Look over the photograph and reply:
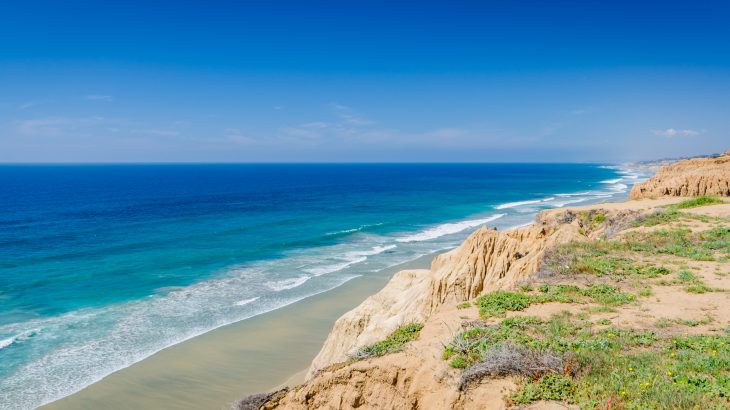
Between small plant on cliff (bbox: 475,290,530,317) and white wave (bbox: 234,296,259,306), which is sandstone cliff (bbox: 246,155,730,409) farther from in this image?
white wave (bbox: 234,296,259,306)

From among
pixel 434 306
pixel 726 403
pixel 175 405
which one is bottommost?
pixel 175 405

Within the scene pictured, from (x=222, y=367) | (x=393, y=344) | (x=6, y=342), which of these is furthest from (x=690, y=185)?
(x=6, y=342)

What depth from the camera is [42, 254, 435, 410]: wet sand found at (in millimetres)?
17297

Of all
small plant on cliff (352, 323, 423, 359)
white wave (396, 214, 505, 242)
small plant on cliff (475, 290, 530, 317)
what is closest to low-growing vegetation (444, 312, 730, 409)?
small plant on cliff (475, 290, 530, 317)

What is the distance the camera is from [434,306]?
1562 cm

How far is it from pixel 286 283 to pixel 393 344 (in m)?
23.5

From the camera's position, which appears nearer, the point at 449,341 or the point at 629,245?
the point at 449,341

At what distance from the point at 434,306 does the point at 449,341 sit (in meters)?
6.52

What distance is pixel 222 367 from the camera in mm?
19953

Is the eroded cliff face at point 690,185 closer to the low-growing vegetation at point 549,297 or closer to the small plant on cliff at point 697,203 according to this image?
the small plant on cliff at point 697,203

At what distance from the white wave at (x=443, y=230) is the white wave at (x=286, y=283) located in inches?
→ 653

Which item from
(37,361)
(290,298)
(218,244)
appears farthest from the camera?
(218,244)

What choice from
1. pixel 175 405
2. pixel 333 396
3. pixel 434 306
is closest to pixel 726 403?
pixel 333 396

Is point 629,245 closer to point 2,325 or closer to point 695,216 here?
point 695,216
